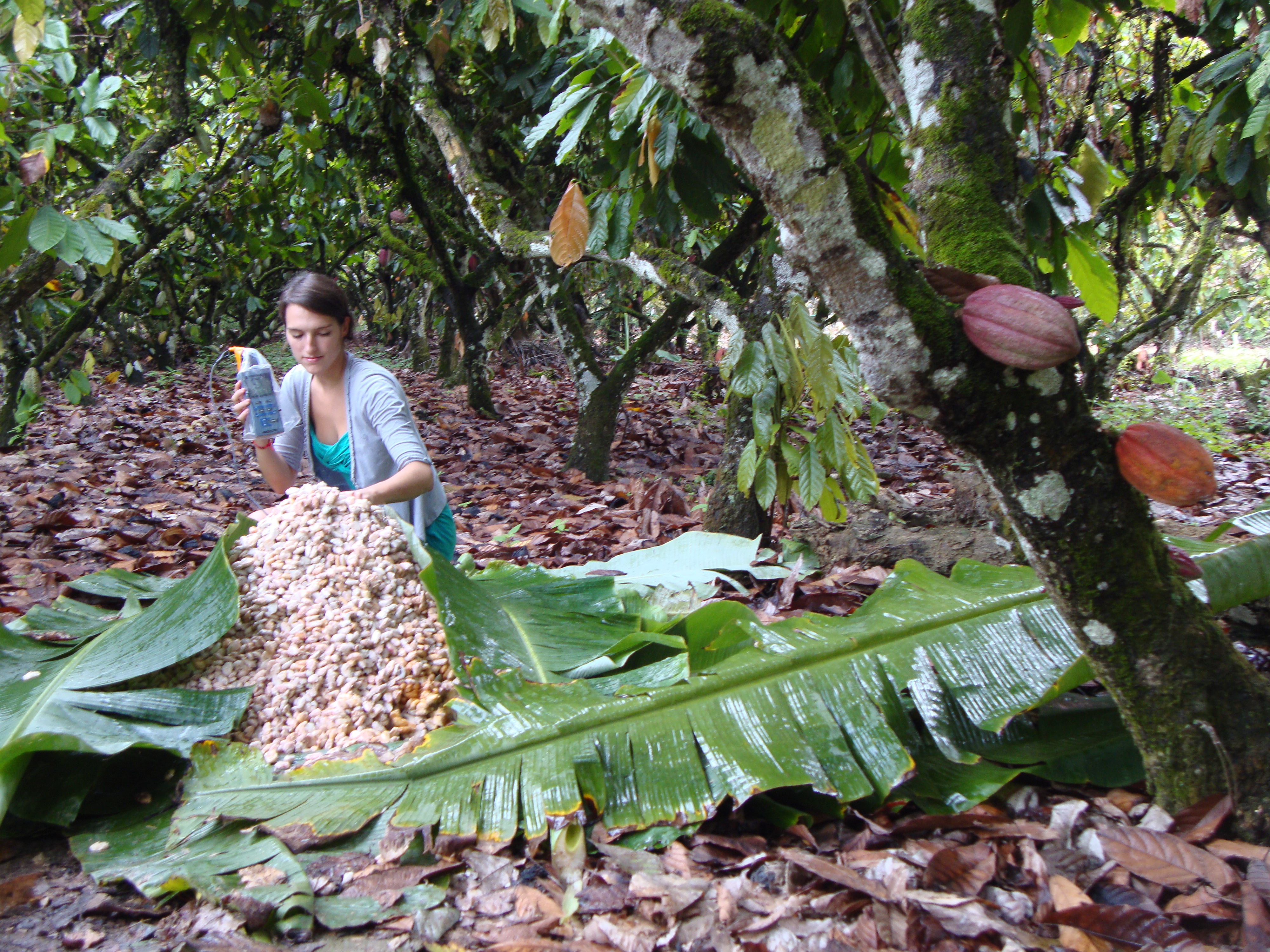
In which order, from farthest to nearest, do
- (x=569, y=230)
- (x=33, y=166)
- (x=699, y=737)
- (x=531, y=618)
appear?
(x=33, y=166) < (x=569, y=230) < (x=531, y=618) < (x=699, y=737)

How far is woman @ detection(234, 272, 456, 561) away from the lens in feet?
8.43

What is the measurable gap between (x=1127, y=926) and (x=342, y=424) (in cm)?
240

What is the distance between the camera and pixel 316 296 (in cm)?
256

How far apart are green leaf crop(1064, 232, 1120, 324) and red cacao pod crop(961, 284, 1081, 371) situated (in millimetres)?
598

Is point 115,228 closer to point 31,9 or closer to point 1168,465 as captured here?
point 31,9

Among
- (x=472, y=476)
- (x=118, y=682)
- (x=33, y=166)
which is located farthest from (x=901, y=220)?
(x=472, y=476)

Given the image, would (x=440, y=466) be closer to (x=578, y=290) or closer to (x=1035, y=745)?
(x=578, y=290)

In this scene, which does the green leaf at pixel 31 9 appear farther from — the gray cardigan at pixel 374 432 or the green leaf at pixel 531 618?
the green leaf at pixel 531 618

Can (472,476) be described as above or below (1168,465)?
above

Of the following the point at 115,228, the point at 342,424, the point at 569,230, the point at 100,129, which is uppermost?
the point at 100,129

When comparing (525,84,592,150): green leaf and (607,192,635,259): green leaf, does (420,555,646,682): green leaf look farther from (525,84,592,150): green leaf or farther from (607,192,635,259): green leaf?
(525,84,592,150): green leaf

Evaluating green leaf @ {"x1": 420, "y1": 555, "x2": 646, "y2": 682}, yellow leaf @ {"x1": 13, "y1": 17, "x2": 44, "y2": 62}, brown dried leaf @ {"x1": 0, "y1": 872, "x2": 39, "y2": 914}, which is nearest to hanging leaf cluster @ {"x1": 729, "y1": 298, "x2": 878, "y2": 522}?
green leaf @ {"x1": 420, "y1": 555, "x2": 646, "y2": 682}

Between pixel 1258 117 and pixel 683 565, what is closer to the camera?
pixel 683 565

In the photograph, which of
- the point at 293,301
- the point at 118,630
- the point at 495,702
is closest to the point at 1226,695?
the point at 495,702
